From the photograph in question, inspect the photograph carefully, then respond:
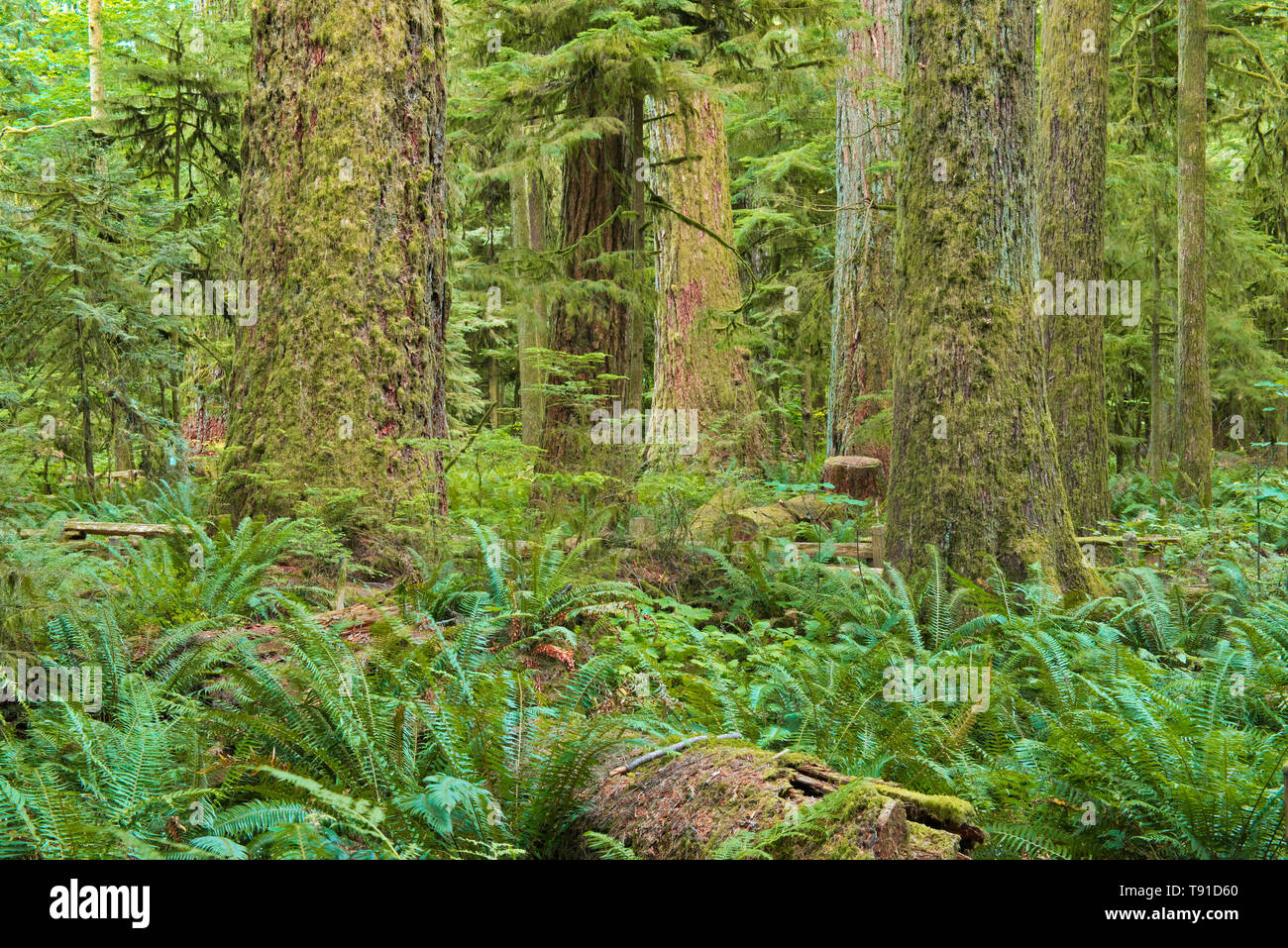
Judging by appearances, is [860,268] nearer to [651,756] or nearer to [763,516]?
[763,516]

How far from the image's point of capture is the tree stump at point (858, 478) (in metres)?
11.0

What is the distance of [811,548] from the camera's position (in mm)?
8562

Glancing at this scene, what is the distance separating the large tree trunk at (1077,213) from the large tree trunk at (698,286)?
12.1 ft

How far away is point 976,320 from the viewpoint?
6750mm

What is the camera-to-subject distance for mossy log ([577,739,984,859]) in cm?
241

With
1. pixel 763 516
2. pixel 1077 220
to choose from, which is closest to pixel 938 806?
pixel 763 516

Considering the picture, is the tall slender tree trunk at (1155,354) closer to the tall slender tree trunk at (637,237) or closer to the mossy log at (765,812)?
the tall slender tree trunk at (637,237)

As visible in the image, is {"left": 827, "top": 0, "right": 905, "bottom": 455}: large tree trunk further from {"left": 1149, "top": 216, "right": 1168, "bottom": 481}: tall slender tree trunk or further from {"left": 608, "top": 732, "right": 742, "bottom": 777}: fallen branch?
{"left": 608, "top": 732, "right": 742, "bottom": 777}: fallen branch

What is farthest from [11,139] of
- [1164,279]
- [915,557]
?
[1164,279]

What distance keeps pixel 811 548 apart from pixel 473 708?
552 cm

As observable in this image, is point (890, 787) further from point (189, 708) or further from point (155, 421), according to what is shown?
point (155, 421)

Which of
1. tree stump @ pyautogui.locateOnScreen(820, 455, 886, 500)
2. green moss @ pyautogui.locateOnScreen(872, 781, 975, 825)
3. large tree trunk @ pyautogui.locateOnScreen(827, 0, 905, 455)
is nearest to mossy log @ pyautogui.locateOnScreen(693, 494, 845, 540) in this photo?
tree stump @ pyautogui.locateOnScreen(820, 455, 886, 500)
